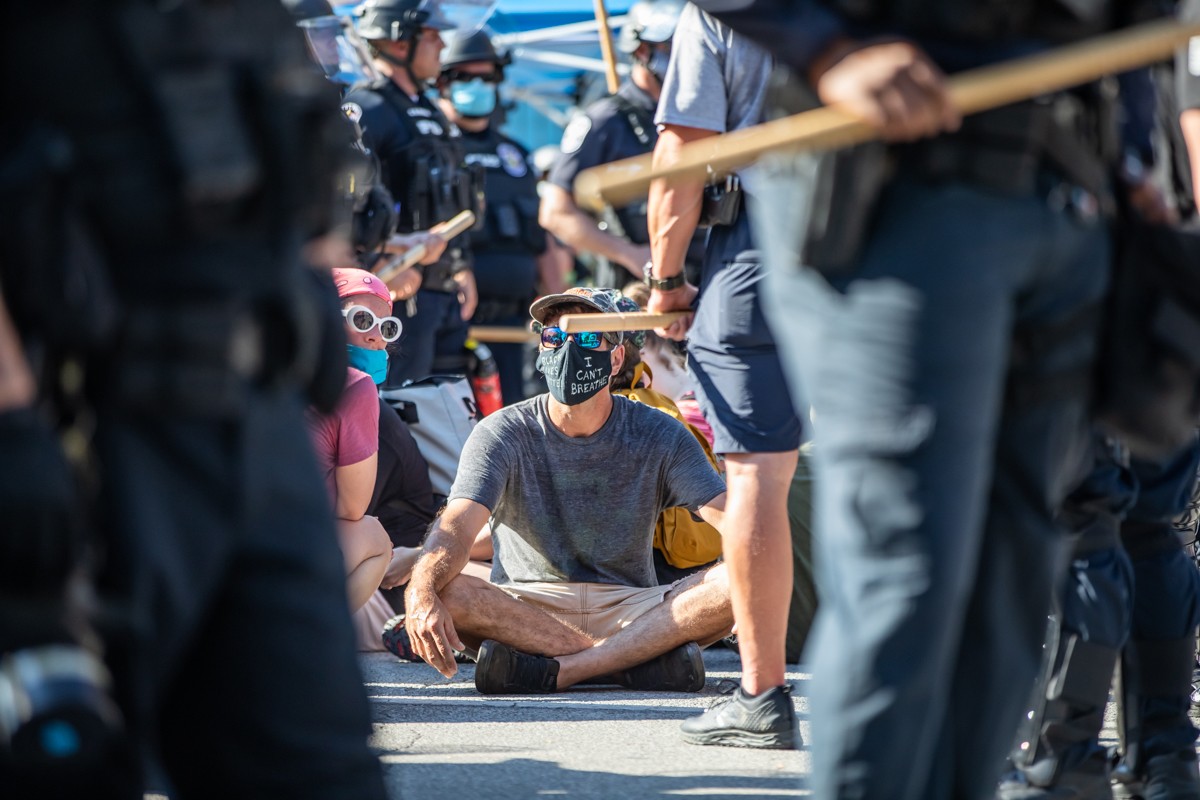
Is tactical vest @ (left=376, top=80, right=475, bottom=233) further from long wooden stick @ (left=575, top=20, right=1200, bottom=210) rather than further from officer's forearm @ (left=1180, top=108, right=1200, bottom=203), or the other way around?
long wooden stick @ (left=575, top=20, right=1200, bottom=210)

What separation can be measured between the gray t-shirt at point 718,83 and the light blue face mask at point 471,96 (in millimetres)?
4971

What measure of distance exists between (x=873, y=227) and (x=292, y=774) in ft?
3.05

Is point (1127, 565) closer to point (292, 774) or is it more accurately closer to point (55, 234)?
point (292, 774)

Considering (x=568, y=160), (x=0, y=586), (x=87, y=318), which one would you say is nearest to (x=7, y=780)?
(x=0, y=586)

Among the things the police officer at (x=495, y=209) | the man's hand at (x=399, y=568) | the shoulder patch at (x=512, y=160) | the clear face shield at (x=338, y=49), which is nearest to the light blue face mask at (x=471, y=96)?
the police officer at (x=495, y=209)

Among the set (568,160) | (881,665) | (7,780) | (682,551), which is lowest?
(682,551)

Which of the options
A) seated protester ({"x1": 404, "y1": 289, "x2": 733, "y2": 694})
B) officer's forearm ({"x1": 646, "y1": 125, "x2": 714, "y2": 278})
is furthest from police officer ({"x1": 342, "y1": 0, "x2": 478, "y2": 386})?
officer's forearm ({"x1": 646, "y1": 125, "x2": 714, "y2": 278})

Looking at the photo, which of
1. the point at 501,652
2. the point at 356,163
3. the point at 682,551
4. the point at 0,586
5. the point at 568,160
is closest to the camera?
the point at 0,586

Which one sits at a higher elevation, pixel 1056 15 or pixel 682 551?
pixel 1056 15

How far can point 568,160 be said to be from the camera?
22.9ft

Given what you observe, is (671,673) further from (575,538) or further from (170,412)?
(170,412)

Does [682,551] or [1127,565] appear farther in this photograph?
[682,551]

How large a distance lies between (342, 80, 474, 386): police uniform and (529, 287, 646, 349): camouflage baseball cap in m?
1.43

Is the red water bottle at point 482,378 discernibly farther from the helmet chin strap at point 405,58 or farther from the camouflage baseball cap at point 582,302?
the camouflage baseball cap at point 582,302
